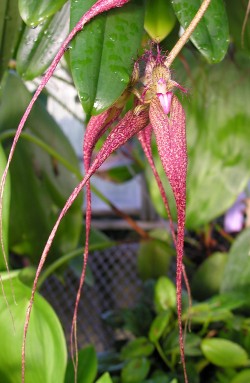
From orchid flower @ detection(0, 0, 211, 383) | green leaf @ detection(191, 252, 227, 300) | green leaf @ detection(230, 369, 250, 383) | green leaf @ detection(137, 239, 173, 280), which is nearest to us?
orchid flower @ detection(0, 0, 211, 383)

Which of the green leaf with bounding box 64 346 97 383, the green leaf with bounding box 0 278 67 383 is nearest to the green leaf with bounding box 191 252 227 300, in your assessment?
the green leaf with bounding box 64 346 97 383

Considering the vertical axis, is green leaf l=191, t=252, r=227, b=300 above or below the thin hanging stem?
below

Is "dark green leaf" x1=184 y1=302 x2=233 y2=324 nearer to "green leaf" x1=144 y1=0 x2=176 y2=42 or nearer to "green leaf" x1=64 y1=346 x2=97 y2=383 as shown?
"green leaf" x1=64 y1=346 x2=97 y2=383

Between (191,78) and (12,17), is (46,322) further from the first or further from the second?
(191,78)

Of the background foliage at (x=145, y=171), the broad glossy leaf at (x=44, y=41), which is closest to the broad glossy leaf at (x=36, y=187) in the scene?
the background foliage at (x=145, y=171)

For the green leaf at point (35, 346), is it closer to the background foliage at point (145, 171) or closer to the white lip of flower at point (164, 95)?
the background foliage at point (145, 171)

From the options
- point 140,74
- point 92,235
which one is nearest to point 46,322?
point 140,74
